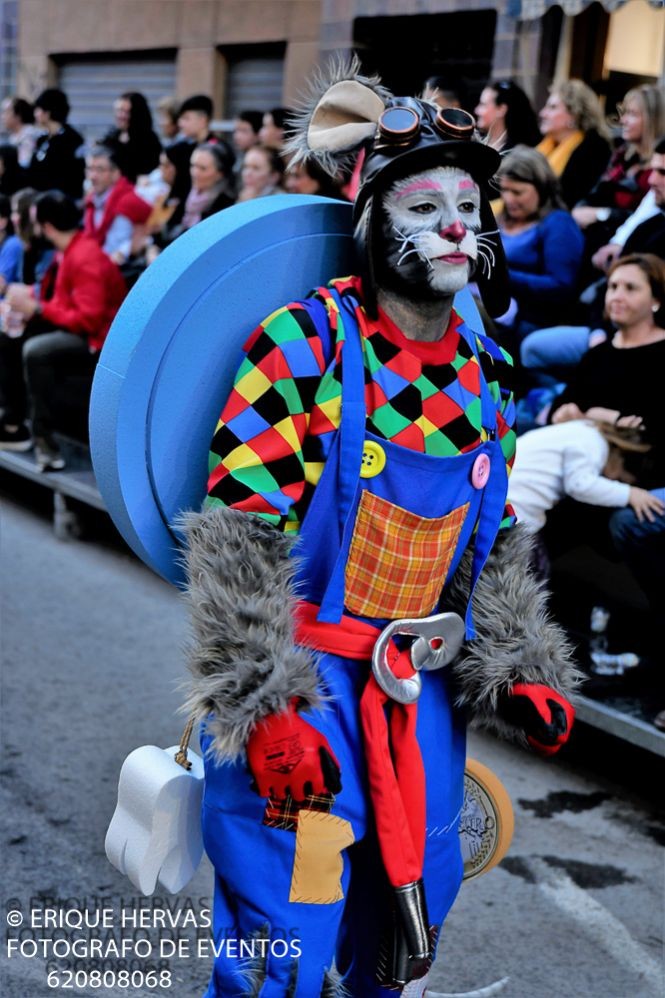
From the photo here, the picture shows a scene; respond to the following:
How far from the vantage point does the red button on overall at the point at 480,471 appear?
2.27 meters

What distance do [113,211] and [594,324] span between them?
419cm

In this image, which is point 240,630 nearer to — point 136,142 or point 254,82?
point 136,142

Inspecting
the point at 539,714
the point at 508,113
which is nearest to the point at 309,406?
the point at 539,714

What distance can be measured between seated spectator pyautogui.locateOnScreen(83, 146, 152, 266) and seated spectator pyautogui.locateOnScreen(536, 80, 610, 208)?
10.3 ft

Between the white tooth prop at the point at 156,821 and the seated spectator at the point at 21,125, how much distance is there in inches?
378

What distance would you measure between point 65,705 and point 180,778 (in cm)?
253

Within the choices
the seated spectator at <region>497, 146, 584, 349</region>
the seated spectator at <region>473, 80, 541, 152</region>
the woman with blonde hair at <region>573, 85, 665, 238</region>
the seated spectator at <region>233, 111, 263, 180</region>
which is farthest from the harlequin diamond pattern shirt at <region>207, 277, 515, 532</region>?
the seated spectator at <region>233, 111, 263, 180</region>

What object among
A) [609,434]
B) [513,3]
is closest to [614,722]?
[609,434]

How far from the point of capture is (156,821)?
7.12 feet

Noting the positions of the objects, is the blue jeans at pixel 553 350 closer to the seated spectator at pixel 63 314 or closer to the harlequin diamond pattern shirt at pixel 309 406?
the seated spectator at pixel 63 314

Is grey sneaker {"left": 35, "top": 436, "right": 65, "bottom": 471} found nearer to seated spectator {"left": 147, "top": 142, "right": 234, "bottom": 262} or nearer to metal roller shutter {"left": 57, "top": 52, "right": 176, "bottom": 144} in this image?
seated spectator {"left": 147, "top": 142, "right": 234, "bottom": 262}

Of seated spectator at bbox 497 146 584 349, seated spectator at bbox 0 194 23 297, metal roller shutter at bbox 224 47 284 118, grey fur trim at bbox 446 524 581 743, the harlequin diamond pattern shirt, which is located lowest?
grey fur trim at bbox 446 524 581 743

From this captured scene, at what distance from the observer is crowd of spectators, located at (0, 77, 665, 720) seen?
15.0 ft

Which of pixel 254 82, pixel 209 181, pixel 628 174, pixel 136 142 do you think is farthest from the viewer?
pixel 254 82
